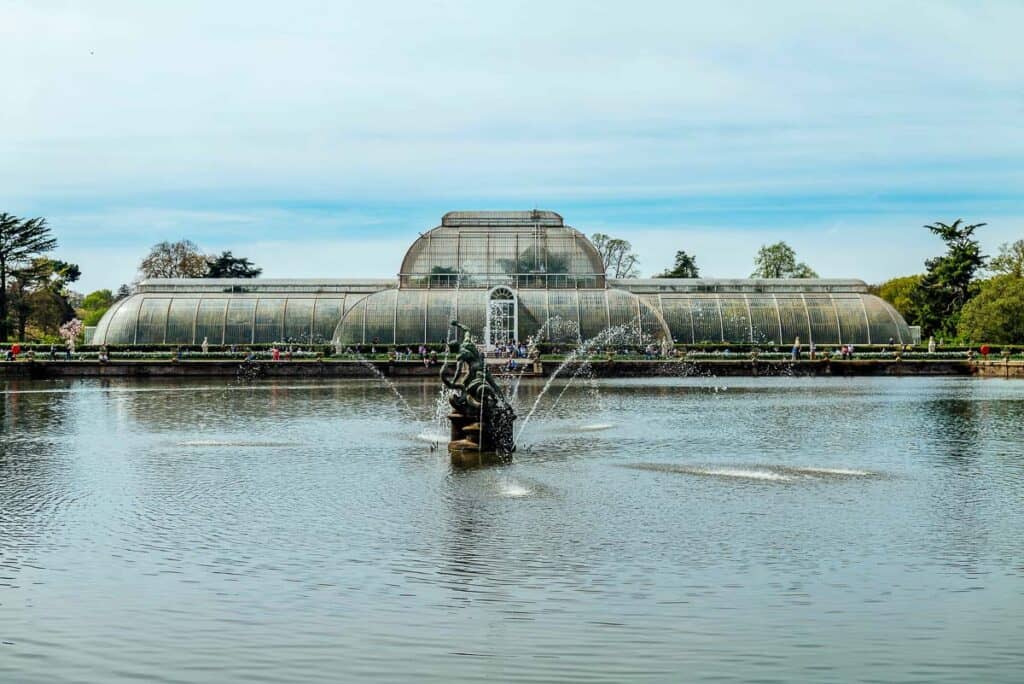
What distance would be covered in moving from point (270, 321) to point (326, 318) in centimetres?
445

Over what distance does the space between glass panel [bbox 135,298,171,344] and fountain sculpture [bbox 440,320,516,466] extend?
68237 millimetres

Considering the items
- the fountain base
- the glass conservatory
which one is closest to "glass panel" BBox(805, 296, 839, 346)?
the glass conservatory

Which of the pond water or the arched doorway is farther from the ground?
the arched doorway

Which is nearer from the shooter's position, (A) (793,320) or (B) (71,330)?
(A) (793,320)

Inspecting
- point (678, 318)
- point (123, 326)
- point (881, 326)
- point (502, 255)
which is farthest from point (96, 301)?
point (881, 326)

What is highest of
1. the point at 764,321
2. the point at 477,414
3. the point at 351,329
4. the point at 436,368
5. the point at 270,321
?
the point at 270,321

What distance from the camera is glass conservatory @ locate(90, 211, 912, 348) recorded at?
295 feet

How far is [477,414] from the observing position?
28234 mm

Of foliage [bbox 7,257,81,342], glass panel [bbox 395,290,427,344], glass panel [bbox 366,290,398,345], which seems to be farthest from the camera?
foliage [bbox 7,257,81,342]

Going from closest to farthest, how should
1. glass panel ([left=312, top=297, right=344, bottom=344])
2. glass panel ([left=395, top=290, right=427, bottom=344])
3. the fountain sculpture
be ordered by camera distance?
the fountain sculpture → glass panel ([left=395, top=290, right=427, bottom=344]) → glass panel ([left=312, top=297, right=344, bottom=344])

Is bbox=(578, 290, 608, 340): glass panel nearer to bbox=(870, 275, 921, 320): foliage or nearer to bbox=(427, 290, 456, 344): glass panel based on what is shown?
bbox=(427, 290, 456, 344): glass panel

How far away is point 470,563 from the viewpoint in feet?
50.3

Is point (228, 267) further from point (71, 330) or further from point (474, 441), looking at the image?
point (474, 441)

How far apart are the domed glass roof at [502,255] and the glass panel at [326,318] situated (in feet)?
19.0
